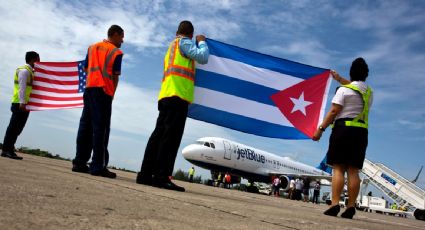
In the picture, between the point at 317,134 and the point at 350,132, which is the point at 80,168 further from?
the point at 350,132

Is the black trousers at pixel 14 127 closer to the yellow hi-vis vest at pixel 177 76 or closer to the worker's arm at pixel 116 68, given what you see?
the worker's arm at pixel 116 68

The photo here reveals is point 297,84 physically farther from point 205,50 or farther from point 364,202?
point 364,202

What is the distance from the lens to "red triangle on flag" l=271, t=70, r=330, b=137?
5988mm

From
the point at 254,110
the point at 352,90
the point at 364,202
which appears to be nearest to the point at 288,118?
the point at 254,110

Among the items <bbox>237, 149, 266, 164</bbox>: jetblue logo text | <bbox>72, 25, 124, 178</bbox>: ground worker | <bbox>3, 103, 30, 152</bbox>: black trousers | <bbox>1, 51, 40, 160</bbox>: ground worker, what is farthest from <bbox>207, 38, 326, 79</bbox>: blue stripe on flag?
<bbox>237, 149, 266, 164</bbox>: jetblue logo text

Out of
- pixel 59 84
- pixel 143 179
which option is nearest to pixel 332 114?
pixel 143 179

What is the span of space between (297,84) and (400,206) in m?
19.3

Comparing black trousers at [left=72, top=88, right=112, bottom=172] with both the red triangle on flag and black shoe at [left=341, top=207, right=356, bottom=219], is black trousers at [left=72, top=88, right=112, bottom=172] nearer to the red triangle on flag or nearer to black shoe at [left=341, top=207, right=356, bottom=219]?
the red triangle on flag

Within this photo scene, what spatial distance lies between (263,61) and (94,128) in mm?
3068

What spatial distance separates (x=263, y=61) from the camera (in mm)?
6434

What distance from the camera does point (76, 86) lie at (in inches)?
361

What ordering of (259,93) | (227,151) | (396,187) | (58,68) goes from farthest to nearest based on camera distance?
(227,151) → (396,187) → (58,68) → (259,93)

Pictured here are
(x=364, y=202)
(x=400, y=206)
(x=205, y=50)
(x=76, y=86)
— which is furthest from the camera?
(x=364, y=202)

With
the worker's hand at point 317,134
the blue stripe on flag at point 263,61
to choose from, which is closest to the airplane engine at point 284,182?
the blue stripe on flag at point 263,61
